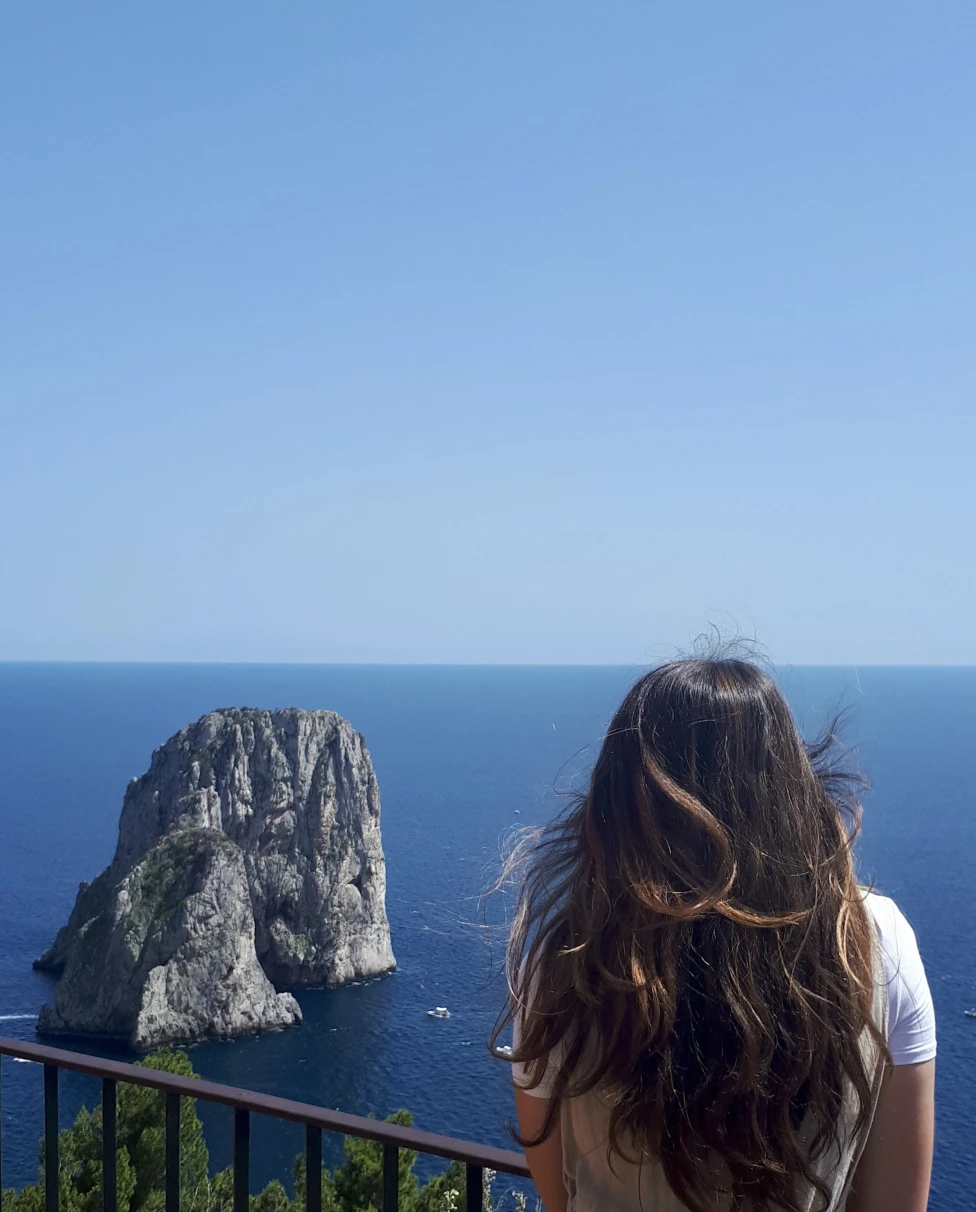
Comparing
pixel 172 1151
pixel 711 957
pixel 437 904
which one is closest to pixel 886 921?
pixel 711 957

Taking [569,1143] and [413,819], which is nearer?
[569,1143]

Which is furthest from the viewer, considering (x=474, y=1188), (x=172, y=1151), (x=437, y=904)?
(x=437, y=904)

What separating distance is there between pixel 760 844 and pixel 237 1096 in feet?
6.41

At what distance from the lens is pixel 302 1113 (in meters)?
3.04

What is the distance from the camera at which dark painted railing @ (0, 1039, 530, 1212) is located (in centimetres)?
285

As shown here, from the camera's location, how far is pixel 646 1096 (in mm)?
1900

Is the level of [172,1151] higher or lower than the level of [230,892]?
higher

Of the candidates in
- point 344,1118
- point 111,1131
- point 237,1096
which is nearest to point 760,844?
point 344,1118

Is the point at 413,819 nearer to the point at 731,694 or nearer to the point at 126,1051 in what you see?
the point at 126,1051

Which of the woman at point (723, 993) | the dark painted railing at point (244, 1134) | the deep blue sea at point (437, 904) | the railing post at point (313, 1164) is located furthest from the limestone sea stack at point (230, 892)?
the woman at point (723, 993)

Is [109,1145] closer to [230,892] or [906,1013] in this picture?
[906,1013]

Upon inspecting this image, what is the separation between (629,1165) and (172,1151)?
199 cm

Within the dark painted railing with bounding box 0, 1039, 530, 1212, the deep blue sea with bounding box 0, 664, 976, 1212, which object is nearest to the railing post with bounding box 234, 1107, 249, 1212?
the dark painted railing with bounding box 0, 1039, 530, 1212

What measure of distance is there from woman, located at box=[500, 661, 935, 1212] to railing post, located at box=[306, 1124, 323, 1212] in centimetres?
123
